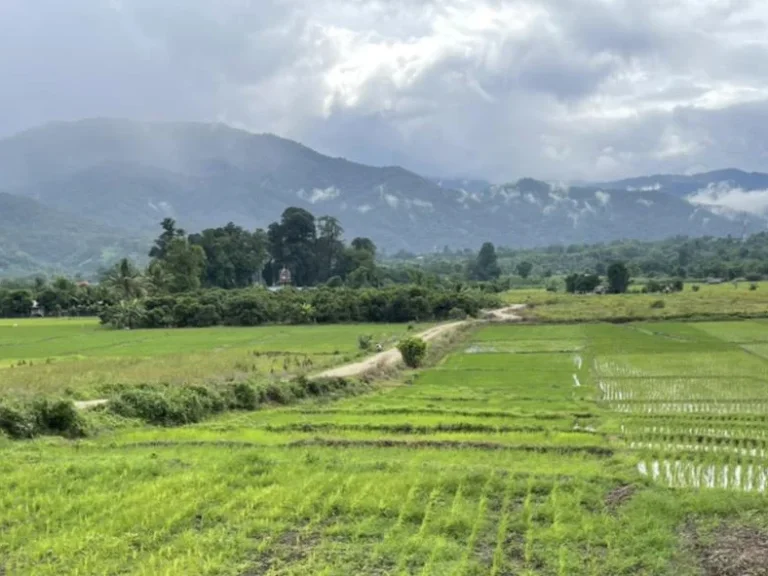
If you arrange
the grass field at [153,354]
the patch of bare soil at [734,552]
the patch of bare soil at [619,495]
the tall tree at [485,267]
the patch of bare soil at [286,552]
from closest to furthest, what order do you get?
the patch of bare soil at [734,552] < the patch of bare soil at [286,552] < the patch of bare soil at [619,495] < the grass field at [153,354] < the tall tree at [485,267]

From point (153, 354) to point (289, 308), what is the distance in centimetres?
2253

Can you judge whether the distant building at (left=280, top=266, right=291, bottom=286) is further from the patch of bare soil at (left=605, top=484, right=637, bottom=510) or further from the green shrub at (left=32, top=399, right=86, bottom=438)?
the patch of bare soil at (left=605, top=484, right=637, bottom=510)

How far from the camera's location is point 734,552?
7.95 metres

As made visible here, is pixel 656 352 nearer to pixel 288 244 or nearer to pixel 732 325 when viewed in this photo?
pixel 732 325

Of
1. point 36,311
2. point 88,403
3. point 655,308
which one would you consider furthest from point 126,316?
point 88,403

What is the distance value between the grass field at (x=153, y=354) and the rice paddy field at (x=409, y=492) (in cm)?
599

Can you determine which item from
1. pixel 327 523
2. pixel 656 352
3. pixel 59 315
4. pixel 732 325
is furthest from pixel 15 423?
pixel 59 315

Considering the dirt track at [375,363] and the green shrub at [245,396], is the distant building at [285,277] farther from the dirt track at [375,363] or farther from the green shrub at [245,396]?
the green shrub at [245,396]

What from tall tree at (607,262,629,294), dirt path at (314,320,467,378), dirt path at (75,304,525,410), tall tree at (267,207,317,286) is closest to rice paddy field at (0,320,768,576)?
dirt path at (75,304,525,410)

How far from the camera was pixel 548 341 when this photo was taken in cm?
3788

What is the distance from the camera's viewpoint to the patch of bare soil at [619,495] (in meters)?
9.77

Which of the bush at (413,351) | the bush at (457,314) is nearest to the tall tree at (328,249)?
the bush at (457,314)

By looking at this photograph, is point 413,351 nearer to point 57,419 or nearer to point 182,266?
point 57,419

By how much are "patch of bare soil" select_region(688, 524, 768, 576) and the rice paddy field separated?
1.1 inches
